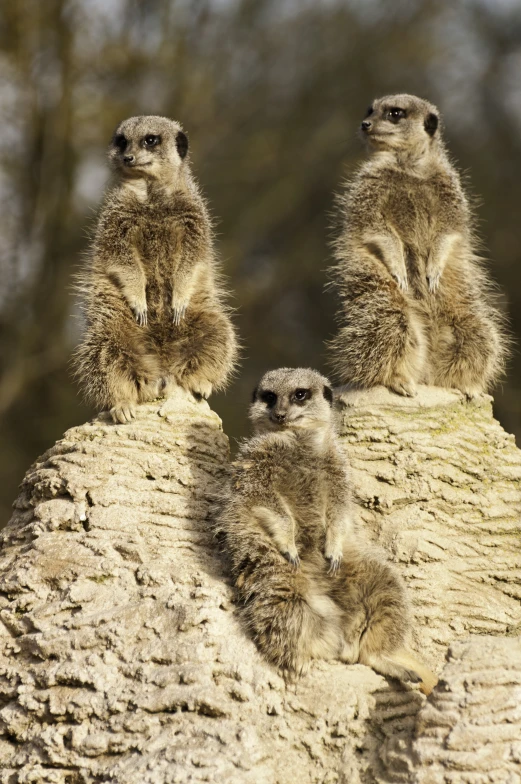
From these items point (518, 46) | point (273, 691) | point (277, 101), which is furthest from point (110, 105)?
point (273, 691)

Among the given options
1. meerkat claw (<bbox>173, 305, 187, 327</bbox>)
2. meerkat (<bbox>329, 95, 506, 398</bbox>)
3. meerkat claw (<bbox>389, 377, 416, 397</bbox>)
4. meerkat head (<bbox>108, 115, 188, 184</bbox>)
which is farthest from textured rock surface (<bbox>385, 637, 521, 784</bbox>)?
meerkat head (<bbox>108, 115, 188, 184</bbox>)

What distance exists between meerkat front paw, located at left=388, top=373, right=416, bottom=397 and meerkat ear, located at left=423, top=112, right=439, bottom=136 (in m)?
1.21

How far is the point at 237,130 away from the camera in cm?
1404

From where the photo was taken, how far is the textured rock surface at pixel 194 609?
3.43 m

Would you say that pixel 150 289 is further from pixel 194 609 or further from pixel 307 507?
pixel 194 609

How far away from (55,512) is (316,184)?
39.8ft

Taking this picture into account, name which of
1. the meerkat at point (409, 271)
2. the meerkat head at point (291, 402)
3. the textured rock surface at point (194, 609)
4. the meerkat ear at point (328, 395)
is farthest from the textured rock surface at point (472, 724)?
the meerkat at point (409, 271)

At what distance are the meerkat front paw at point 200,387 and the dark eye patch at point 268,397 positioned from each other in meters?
0.43

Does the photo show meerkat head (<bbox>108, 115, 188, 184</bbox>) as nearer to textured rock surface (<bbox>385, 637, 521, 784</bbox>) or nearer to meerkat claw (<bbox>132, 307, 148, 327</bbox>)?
meerkat claw (<bbox>132, 307, 148, 327</bbox>)

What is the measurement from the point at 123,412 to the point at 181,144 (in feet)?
4.23

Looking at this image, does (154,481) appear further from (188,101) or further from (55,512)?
(188,101)

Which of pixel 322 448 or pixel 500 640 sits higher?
pixel 322 448

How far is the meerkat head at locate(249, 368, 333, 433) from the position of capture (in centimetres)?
409

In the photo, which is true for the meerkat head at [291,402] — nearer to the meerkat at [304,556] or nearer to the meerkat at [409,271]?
the meerkat at [304,556]
